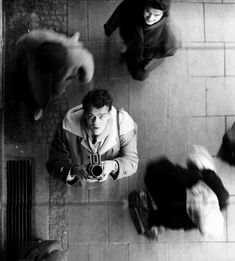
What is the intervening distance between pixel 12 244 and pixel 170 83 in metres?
3.03

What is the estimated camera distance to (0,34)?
5.27 m

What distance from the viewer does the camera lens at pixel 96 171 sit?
3927mm

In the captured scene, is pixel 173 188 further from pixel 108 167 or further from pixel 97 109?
pixel 97 109

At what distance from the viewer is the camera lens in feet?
12.9

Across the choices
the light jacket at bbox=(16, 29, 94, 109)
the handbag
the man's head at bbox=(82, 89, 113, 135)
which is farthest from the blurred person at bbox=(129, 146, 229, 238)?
the light jacket at bbox=(16, 29, 94, 109)

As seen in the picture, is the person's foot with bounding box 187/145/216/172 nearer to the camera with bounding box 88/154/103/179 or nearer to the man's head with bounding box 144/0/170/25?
the camera with bounding box 88/154/103/179

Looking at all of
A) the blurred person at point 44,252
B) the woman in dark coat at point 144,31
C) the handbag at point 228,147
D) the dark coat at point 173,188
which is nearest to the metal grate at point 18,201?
the blurred person at point 44,252

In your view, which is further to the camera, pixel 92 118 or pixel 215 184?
pixel 215 184

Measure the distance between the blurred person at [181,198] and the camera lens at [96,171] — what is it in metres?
0.96

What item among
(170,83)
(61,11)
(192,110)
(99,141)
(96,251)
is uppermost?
(61,11)

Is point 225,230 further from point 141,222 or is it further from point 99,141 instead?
point 99,141

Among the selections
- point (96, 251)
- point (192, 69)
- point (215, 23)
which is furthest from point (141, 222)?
point (215, 23)

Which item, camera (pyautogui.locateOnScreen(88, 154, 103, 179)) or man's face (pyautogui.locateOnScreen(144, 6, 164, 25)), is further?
man's face (pyautogui.locateOnScreen(144, 6, 164, 25))

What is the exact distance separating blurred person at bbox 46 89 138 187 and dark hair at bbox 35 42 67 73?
507 millimetres
